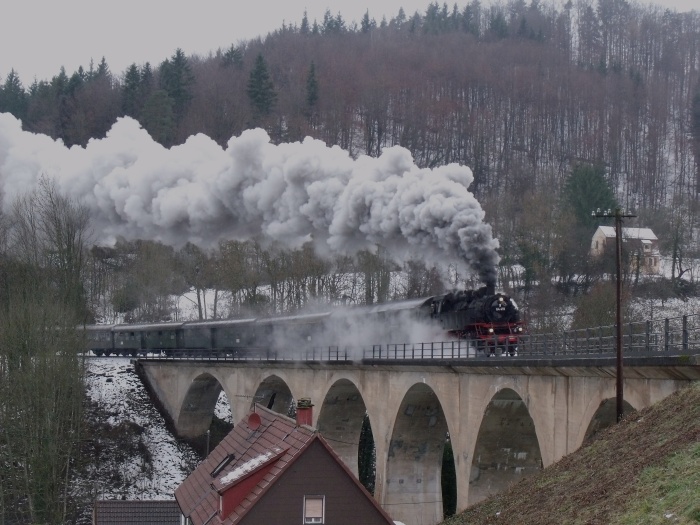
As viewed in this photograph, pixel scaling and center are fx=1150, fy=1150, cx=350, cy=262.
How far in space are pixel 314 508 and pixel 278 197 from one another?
21083mm

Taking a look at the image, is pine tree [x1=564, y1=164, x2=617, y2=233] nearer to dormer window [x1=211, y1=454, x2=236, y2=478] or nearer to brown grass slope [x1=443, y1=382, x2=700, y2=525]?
dormer window [x1=211, y1=454, x2=236, y2=478]

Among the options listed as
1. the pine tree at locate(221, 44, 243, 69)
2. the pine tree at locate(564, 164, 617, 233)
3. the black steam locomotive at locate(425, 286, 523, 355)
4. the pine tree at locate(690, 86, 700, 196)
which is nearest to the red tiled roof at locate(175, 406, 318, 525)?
the black steam locomotive at locate(425, 286, 523, 355)

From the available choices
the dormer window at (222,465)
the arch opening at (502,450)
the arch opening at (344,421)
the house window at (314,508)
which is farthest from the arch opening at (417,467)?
the house window at (314,508)

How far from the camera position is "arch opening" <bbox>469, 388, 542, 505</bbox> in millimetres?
34469

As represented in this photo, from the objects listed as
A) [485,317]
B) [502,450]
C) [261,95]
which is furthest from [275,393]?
[261,95]

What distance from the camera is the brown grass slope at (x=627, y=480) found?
58.3 ft

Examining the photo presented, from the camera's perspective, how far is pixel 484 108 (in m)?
132

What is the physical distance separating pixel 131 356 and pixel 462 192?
43601 mm

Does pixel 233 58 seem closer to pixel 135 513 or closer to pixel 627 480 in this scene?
pixel 135 513

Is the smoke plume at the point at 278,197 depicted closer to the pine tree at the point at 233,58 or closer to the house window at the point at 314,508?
the house window at the point at 314,508

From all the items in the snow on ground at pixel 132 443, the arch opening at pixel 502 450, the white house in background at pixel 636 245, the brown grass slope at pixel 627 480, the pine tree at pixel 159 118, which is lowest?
the snow on ground at pixel 132 443

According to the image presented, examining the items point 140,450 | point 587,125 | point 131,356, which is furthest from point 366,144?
point 140,450

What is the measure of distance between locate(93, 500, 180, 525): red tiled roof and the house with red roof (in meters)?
10.5

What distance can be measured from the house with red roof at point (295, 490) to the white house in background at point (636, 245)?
183 ft
